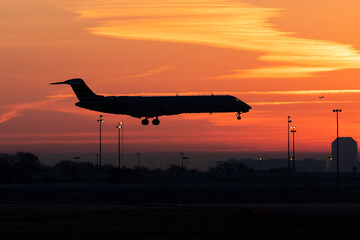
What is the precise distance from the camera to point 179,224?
75.7 meters

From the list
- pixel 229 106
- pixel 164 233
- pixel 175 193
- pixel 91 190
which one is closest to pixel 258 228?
pixel 164 233

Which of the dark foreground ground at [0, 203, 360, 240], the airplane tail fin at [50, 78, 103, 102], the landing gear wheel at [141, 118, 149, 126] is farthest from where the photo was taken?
the airplane tail fin at [50, 78, 103, 102]

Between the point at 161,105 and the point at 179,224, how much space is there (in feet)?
185

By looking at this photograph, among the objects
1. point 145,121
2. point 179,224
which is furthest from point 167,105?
point 179,224

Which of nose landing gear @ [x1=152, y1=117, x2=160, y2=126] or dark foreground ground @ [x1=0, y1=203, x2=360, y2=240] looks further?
nose landing gear @ [x1=152, y1=117, x2=160, y2=126]

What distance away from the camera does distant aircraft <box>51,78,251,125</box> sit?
12825cm

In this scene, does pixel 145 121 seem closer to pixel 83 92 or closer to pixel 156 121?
pixel 156 121

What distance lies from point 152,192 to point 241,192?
15992 millimetres

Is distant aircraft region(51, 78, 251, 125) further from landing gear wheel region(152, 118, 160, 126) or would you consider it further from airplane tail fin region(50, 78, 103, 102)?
airplane tail fin region(50, 78, 103, 102)

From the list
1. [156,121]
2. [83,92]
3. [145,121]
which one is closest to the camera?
[156,121]

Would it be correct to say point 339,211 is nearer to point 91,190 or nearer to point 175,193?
point 175,193

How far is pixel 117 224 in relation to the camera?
76.2 meters

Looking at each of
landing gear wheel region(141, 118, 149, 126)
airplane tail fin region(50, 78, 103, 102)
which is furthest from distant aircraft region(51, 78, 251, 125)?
airplane tail fin region(50, 78, 103, 102)

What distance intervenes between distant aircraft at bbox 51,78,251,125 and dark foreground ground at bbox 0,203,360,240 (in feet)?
105
